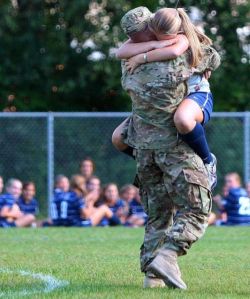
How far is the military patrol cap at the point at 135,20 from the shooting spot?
726 centimetres

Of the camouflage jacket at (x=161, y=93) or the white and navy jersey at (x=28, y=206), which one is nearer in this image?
the camouflage jacket at (x=161, y=93)

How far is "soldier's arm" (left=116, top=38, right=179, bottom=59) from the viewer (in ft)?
23.9

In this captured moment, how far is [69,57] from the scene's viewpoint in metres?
25.0

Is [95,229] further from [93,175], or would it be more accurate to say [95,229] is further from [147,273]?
[147,273]

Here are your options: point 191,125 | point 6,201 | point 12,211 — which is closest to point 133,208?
point 12,211

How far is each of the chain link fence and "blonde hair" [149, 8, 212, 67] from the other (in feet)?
41.4

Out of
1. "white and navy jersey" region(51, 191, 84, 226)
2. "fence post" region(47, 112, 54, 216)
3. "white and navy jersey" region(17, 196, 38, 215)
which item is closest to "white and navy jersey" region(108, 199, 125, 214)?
"white and navy jersey" region(51, 191, 84, 226)

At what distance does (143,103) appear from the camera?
7.45 metres

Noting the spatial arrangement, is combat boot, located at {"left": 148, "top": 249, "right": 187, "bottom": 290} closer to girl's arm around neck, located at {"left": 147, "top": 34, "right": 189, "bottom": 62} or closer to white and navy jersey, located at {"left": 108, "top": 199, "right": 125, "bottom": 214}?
girl's arm around neck, located at {"left": 147, "top": 34, "right": 189, "bottom": 62}

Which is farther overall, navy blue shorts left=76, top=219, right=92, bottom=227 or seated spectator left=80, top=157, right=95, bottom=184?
seated spectator left=80, top=157, right=95, bottom=184

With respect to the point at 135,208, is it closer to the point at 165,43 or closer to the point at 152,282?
the point at 152,282

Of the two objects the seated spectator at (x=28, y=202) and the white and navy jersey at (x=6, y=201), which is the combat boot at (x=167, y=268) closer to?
the white and navy jersey at (x=6, y=201)

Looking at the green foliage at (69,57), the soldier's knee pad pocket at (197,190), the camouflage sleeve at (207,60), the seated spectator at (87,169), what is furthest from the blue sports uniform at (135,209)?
the camouflage sleeve at (207,60)

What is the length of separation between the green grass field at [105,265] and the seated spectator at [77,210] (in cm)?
262
